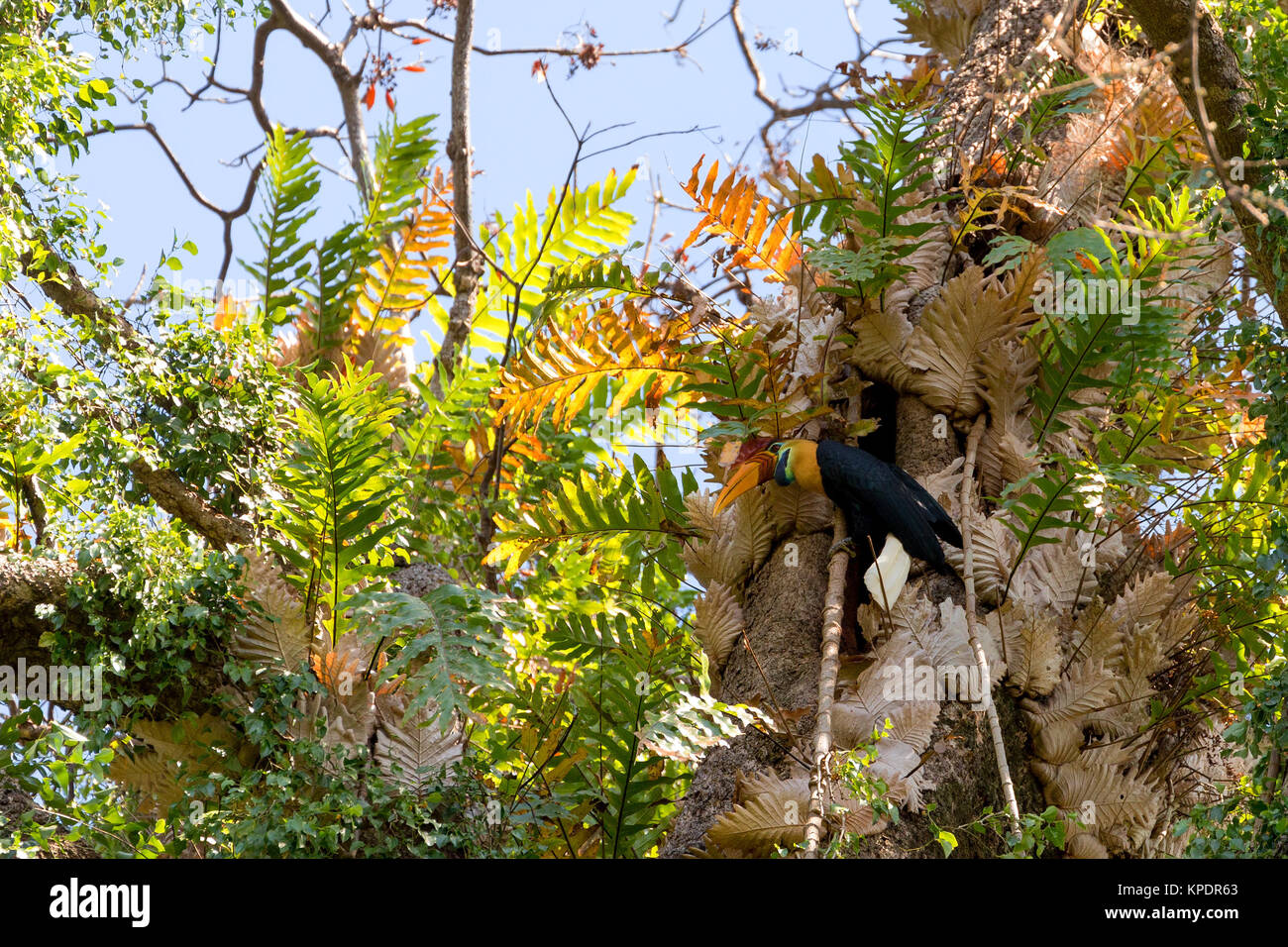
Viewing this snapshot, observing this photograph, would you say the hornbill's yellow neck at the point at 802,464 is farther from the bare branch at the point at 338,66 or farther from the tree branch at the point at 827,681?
the bare branch at the point at 338,66

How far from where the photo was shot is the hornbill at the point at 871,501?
120 inches

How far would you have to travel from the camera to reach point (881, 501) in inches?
121

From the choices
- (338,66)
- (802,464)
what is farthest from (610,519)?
(338,66)

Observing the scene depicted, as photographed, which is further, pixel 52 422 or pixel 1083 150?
pixel 1083 150

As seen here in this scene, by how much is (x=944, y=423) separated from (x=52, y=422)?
2.42 meters

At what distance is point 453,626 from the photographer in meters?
2.74

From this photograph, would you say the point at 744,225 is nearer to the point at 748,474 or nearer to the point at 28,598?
the point at 748,474

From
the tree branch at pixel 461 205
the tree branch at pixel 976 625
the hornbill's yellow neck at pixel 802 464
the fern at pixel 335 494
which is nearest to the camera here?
the tree branch at pixel 976 625

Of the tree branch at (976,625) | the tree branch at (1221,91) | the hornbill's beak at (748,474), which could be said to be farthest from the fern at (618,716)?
the tree branch at (1221,91)

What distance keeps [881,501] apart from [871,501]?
3 cm

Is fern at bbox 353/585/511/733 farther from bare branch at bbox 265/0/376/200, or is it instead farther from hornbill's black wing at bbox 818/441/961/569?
bare branch at bbox 265/0/376/200

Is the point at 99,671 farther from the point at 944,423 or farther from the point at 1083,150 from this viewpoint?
the point at 1083,150
